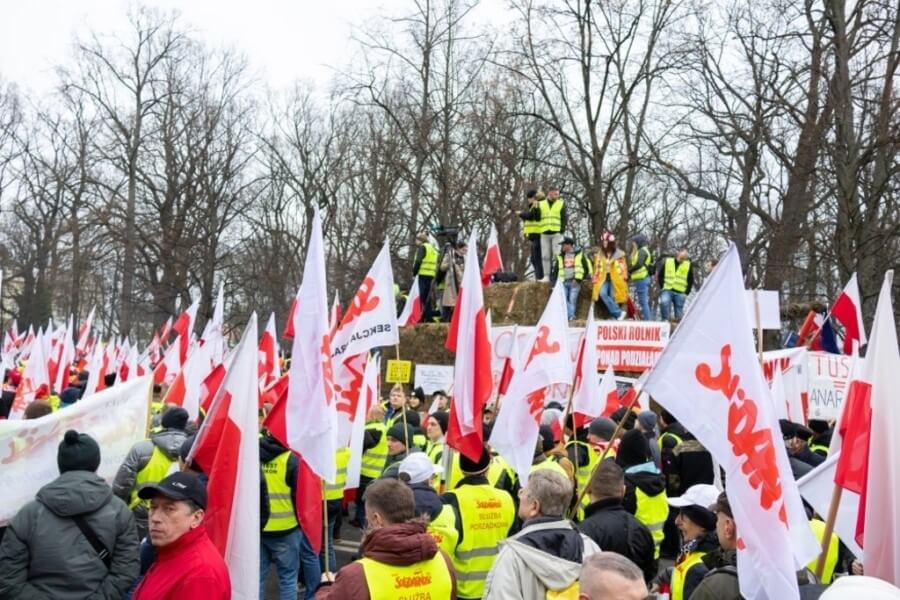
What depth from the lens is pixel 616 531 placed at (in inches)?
198

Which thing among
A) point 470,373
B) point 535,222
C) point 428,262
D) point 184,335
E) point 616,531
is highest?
point 535,222

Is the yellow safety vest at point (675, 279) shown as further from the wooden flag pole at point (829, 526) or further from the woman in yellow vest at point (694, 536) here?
the wooden flag pole at point (829, 526)

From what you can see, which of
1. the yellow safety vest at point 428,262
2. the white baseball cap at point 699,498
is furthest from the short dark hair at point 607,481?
the yellow safety vest at point 428,262

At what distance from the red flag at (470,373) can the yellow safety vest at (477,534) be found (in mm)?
721

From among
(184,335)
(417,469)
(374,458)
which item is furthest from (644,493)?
(184,335)

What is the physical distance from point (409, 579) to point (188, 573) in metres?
0.84

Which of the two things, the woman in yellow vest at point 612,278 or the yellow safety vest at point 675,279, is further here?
the yellow safety vest at point 675,279

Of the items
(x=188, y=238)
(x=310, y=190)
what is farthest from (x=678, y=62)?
(x=188, y=238)

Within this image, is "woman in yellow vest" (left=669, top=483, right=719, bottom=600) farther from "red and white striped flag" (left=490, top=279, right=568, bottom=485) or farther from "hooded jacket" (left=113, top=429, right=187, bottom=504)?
"hooded jacket" (left=113, top=429, right=187, bottom=504)

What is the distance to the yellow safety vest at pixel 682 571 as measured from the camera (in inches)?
172

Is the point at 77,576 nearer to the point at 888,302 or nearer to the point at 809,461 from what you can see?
the point at 888,302

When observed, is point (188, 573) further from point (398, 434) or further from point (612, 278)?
point (612, 278)

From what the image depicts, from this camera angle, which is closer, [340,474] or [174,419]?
[174,419]

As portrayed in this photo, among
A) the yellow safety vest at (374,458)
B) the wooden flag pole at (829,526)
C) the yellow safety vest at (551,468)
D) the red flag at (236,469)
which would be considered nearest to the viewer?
the wooden flag pole at (829,526)
